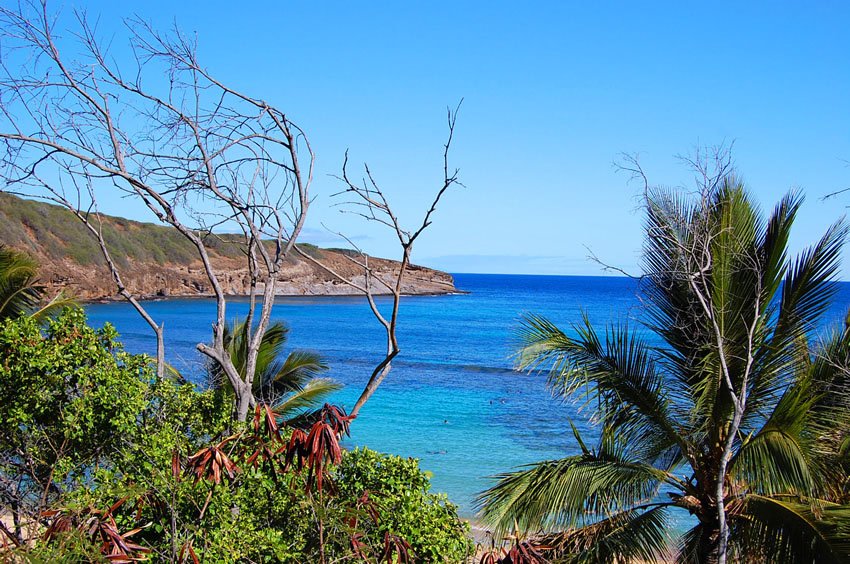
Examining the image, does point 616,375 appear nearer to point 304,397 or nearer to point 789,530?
point 789,530

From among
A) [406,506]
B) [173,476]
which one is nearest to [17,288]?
[173,476]

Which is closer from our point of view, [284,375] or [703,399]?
[703,399]

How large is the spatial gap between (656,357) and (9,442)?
20.7 ft

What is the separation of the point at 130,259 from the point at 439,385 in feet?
143

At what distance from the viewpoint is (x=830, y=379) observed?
7074mm

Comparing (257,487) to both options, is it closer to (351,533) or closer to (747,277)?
(351,533)

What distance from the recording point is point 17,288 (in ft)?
39.1

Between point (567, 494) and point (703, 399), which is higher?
point (703, 399)

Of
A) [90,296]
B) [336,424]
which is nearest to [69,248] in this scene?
[90,296]

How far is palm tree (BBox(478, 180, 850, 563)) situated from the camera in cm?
688

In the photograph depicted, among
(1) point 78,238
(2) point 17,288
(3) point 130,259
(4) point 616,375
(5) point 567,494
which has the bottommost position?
(5) point 567,494

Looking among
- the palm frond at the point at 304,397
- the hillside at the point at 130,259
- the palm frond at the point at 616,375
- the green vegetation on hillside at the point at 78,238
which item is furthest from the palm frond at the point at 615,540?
the green vegetation on hillside at the point at 78,238

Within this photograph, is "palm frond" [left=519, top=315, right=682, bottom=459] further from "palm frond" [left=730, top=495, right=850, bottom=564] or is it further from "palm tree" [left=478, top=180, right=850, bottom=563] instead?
"palm frond" [left=730, top=495, right=850, bottom=564]

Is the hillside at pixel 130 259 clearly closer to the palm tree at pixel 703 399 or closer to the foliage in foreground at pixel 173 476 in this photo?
the palm tree at pixel 703 399
